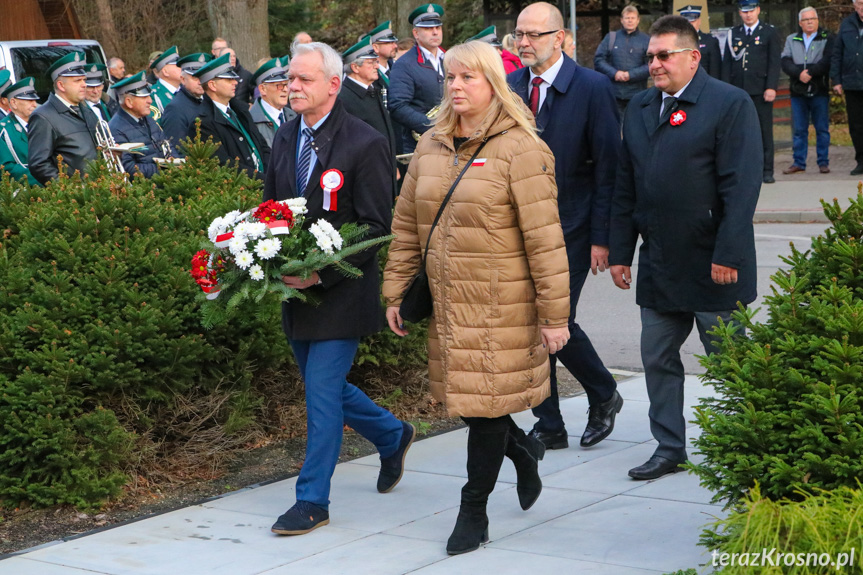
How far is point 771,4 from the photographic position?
798 inches

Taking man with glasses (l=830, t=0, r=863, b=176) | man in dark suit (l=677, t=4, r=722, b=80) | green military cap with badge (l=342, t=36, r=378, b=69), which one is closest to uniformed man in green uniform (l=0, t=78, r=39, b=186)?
green military cap with badge (l=342, t=36, r=378, b=69)

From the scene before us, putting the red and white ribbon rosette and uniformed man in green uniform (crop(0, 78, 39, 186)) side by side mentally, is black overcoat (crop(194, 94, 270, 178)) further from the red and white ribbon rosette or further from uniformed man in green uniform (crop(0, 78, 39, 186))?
the red and white ribbon rosette

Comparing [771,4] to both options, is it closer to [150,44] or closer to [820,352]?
[150,44]

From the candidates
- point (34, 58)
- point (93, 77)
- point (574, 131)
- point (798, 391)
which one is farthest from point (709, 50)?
point (798, 391)

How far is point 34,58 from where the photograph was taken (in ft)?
51.6

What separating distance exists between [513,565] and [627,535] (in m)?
0.58

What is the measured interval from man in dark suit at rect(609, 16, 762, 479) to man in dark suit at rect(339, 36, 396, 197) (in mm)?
3418

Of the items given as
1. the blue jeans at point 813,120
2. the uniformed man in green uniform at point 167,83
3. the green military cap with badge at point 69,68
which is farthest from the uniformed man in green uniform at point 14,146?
the blue jeans at point 813,120

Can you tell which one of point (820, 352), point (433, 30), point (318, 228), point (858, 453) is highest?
point (433, 30)

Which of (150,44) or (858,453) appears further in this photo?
(150,44)

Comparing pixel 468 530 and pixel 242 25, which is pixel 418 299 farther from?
pixel 242 25

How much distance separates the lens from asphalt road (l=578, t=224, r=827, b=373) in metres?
8.68

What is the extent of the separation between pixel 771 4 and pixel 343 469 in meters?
16.6

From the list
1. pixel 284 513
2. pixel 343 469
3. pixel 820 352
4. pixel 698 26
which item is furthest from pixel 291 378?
pixel 698 26
